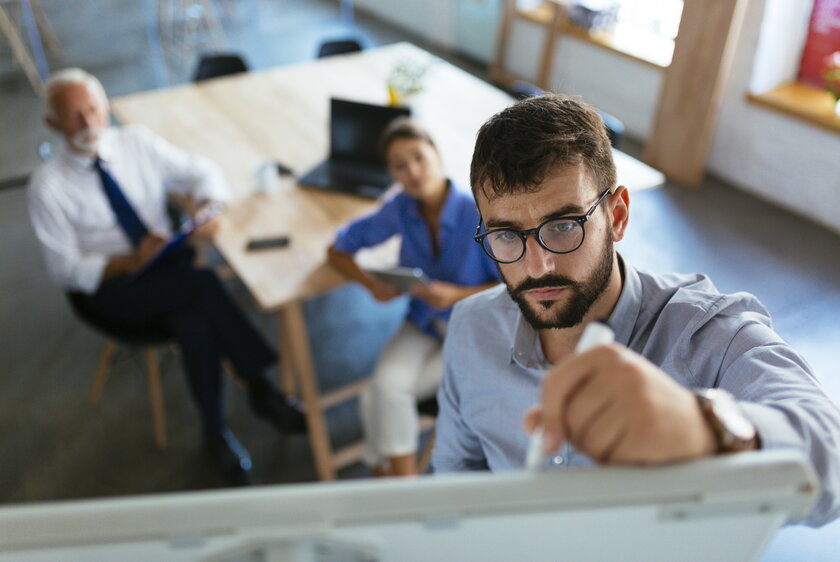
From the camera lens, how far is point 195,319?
258 centimetres

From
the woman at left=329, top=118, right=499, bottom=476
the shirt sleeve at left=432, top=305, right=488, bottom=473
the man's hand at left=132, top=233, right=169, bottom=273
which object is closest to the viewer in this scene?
the shirt sleeve at left=432, top=305, right=488, bottom=473

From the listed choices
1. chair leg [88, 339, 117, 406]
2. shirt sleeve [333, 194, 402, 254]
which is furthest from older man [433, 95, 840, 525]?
chair leg [88, 339, 117, 406]

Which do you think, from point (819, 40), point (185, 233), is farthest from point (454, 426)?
point (819, 40)

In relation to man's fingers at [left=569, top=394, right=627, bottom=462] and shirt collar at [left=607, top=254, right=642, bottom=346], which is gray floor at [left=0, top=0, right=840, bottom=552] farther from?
man's fingers at [left=569, top=394, right=627, bottom=462]

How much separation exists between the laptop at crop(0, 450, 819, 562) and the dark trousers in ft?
7.13

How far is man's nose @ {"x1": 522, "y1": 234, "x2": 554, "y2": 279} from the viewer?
1057mm

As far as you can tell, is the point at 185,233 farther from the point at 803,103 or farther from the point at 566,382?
the point at 803,103

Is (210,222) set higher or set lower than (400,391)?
higher

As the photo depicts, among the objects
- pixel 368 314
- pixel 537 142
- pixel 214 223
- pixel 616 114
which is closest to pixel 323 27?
pixel 616 114

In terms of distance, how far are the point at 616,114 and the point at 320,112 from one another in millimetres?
2542

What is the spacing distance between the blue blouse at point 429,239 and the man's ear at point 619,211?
104cm

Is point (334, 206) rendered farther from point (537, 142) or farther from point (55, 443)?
point (537, 142)

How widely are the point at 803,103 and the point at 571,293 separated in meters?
3.59

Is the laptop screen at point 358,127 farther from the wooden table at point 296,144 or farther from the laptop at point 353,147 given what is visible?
the wooden table at point 296,144
